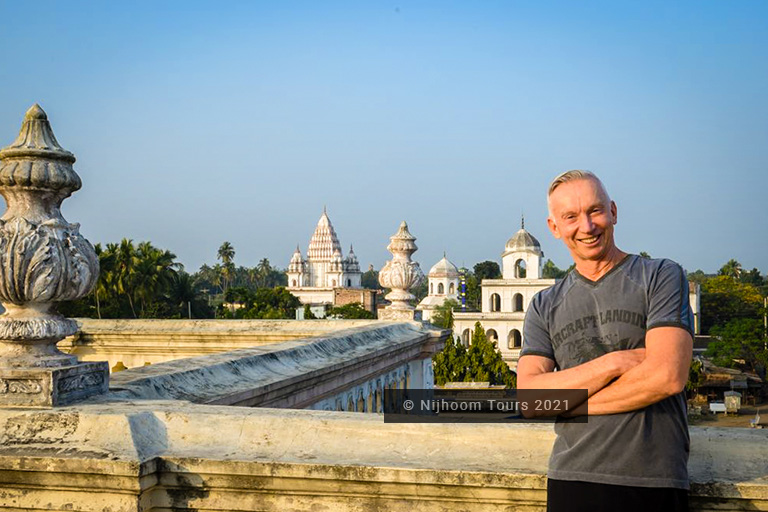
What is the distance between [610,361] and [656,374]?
151mm

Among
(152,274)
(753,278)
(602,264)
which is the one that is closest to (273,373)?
(602,264)

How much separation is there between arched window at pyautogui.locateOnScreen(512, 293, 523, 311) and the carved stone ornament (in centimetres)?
5545

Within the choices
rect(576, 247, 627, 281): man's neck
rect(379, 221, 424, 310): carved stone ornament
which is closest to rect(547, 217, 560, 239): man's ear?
rect(576, 247, 627, 281): man's neck

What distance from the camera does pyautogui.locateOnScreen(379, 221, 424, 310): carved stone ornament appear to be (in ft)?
35.0

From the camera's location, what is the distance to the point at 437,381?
3784 cm

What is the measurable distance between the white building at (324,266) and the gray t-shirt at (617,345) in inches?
4526

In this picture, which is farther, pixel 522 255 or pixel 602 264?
pixel 522 255

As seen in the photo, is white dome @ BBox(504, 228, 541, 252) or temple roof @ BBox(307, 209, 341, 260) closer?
white dome @ BBox(504, 228, 541, 252)

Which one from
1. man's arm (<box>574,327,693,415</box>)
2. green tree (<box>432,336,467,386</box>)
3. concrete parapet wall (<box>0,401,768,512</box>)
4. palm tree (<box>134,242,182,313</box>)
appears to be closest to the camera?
man's arm (<box>574,327,693,415</box>)

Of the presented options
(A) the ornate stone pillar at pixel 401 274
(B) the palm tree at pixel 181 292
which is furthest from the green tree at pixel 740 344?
(A) the ornate stone pillar at pixel 401 274

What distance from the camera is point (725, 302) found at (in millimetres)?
87875

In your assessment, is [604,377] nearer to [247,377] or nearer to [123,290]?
[247,377]

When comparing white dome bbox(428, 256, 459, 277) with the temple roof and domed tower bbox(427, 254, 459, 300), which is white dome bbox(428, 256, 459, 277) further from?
the temple roof

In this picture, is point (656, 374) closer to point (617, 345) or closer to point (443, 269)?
point (617, 345)
